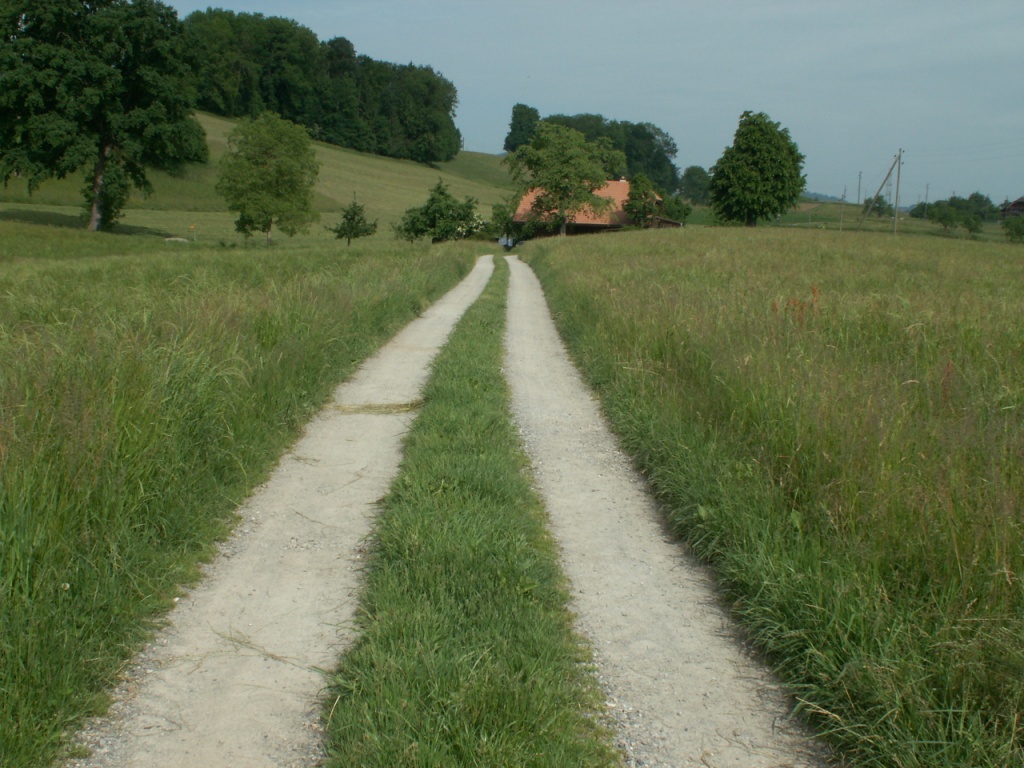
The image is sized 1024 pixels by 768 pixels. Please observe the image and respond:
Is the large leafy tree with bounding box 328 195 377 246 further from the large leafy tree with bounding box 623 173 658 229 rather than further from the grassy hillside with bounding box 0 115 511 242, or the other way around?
the large leafy tree with bounding box 623 173 658 229

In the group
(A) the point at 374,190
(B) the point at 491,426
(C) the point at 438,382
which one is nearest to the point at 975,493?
(B) the point at 491,426

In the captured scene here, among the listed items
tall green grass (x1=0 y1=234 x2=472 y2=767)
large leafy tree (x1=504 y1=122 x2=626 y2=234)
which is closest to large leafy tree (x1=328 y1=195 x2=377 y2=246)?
large leafy tree (x1=504 y1=122 x2=626 y2=234)

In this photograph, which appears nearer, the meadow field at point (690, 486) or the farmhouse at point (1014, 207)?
the meadow field at point (690, 486)

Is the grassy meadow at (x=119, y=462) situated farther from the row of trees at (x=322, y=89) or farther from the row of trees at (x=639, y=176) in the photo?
the row of trees at (x=322, y=89)

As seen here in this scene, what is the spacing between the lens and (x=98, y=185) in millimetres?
49188

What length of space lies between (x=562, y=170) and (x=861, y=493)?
69.8m

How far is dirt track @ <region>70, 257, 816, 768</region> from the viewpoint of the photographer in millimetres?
3016

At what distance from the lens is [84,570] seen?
3.84 m

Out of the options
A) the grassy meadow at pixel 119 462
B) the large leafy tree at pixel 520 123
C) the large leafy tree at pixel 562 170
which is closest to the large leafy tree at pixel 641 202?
the large leafy tree at pixel 562 170

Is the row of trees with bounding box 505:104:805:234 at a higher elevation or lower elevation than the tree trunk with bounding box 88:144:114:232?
higher

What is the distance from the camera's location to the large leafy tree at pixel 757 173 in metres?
75.8

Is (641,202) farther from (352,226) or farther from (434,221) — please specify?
(352,226)

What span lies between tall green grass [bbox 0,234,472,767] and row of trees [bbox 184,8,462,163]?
10320 cm

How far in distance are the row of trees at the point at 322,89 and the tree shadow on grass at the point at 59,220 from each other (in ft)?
171
